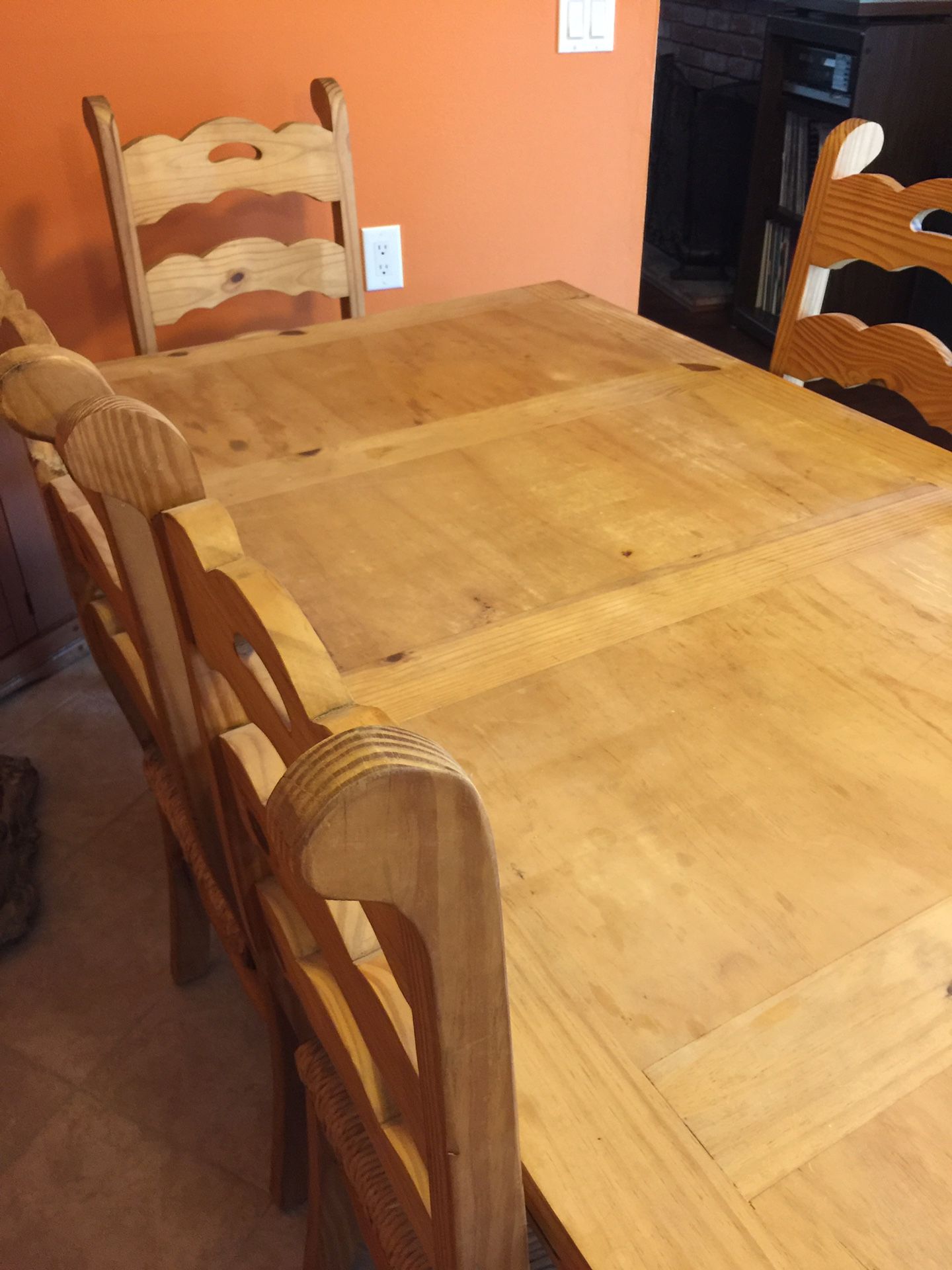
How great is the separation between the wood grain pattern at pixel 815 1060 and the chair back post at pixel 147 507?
1.38 feet

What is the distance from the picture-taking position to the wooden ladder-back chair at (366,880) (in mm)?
330

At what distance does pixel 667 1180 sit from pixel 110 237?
1838mm

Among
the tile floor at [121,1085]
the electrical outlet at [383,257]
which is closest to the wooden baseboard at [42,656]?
the tile floor at [121,1085]

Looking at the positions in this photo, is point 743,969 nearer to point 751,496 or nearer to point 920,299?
point 751,496

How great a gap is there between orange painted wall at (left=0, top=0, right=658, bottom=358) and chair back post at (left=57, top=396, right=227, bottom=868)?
1.26m

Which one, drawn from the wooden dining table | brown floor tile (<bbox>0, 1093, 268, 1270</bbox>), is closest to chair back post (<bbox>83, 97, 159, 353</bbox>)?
the wooden dining table

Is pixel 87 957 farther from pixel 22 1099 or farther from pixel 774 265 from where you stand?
pixel 774 265

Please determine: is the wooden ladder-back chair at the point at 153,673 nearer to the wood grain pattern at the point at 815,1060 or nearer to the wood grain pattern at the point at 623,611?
the wood grain pattern at the point at 623,611

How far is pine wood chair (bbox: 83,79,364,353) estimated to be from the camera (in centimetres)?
158

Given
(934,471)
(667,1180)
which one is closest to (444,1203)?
(667,1180)

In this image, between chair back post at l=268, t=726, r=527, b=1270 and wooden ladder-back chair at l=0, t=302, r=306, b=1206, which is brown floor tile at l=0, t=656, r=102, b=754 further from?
chair back post at l=268, t=726, r=527, b=1270

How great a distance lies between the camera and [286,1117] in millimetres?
1144

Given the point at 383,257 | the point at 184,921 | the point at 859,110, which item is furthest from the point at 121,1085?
the point at 859,110

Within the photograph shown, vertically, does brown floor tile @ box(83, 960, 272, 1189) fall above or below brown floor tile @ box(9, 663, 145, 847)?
below
